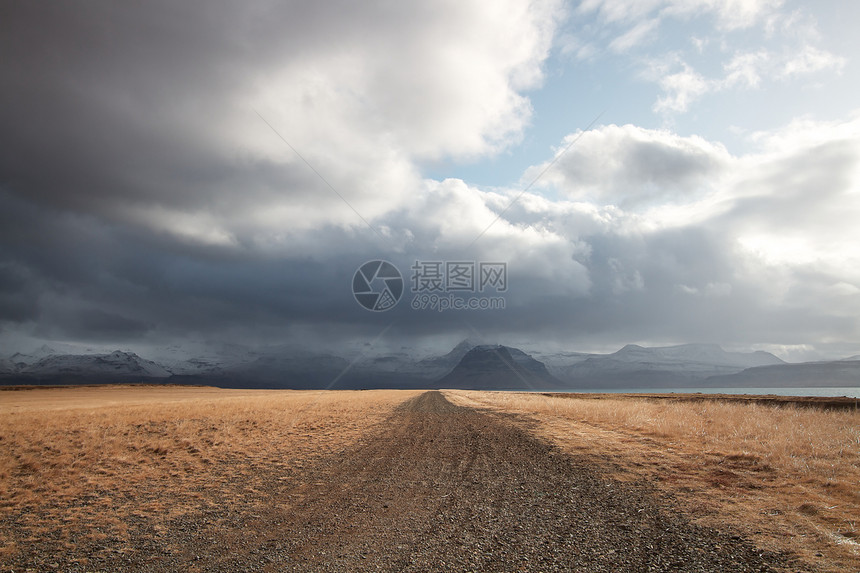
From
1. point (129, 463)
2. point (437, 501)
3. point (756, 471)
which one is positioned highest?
point (756, 471)

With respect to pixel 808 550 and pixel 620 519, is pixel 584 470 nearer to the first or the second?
pixel 620 519

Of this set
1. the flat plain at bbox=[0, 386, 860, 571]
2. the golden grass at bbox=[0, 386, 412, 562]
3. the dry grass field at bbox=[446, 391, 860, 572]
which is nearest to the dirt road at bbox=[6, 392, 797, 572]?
the flat plain at bbox=[0, 386, 860, 571]

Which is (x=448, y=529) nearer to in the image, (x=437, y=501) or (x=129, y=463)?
(x=437, y=501)

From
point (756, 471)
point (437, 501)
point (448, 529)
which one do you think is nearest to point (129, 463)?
point (437, 501)

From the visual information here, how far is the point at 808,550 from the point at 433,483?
309 inches

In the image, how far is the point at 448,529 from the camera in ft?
26.6

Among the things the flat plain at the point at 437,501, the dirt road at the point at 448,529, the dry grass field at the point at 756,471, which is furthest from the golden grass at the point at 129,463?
the dry grass field at the point at 756,471

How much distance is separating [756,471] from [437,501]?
9.03 m

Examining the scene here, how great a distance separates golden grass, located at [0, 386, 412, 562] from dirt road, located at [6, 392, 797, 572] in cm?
165

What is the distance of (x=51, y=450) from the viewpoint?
1669 cm

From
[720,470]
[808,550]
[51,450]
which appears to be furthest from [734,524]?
[51,450]

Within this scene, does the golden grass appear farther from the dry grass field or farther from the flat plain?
the dry grass field

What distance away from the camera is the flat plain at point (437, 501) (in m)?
6.96

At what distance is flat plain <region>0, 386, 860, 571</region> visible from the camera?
22.8 ft
